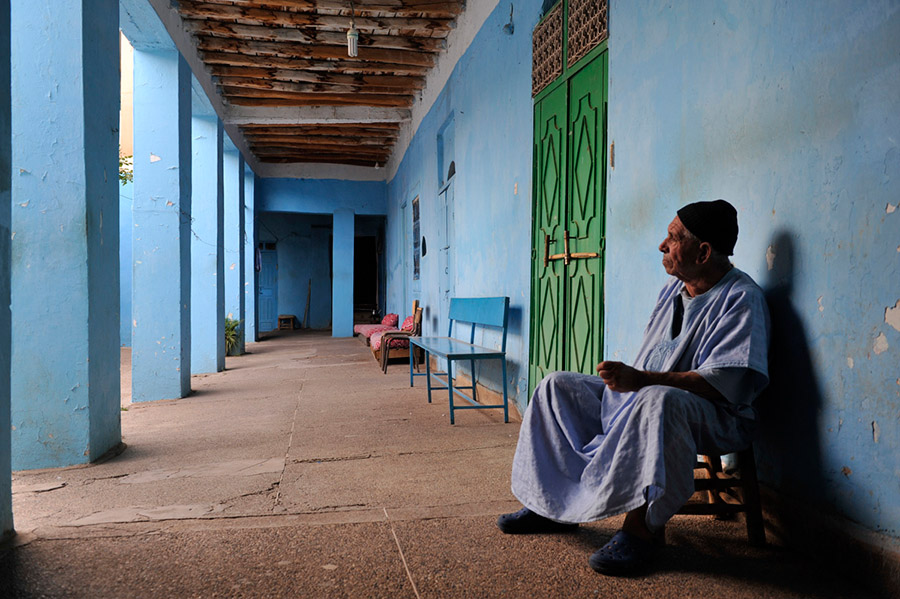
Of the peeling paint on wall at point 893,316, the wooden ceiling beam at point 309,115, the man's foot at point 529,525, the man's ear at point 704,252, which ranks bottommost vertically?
the man's foot at point 529,525

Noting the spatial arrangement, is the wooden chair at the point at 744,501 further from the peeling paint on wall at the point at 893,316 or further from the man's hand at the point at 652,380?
the peeling paint on wall at the point at 893,316

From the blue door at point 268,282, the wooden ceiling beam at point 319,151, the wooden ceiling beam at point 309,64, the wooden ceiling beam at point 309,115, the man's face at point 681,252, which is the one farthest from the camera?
the blue door at point 268,282

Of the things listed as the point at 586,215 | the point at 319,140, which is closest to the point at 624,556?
the point at 586,215

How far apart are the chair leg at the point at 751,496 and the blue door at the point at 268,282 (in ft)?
53.5

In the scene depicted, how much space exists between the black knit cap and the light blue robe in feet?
0.39

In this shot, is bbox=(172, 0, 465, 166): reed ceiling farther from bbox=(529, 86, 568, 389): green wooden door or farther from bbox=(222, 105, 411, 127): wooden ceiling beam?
bbox=(529, 86, 568, 389): green wooden door

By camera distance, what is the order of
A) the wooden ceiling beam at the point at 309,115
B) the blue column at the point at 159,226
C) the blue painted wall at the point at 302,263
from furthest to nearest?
the blue painted wall at the point at 302,263, the wooden ceiling beam at the point at 309,115, the blue column at the point at 159,226

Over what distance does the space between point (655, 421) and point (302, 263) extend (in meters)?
16.7

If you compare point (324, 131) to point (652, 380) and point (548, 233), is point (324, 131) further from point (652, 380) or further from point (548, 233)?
point (652, 380)

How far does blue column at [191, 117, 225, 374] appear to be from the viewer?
320 inches

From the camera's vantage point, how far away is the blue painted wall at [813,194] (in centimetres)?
183

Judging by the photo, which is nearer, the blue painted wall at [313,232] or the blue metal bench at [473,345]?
the blue metal bench at [473,345]

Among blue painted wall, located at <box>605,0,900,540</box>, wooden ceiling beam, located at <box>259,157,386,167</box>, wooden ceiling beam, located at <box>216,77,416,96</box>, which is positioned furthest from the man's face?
wooden ceiling beam, located at <box>259,157,386,167</box>

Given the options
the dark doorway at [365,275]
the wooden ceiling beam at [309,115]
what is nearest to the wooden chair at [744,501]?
the wooden ceiling beam at [309,115]
